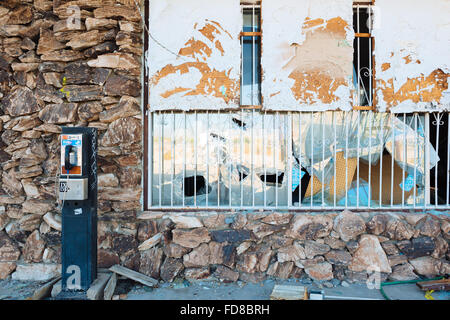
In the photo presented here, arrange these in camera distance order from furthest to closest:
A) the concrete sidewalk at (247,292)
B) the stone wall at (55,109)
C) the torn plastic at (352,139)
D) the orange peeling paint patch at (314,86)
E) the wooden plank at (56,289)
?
the torn plastic at (352,139) < the orange peeling paint patch at (314,86) < the stone wall at (55,109) < the concrete sidewalk at (247,292) < the wooden plank at (56,289)

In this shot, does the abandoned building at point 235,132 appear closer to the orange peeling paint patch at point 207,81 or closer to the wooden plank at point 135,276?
the orange peeling paint patch at point 207,81

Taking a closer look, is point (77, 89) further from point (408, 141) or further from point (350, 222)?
point (408, 141)

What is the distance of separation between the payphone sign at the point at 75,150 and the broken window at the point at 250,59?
1890 millimetres

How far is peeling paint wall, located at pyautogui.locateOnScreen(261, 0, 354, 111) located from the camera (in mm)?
3650

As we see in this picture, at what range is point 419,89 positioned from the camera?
369cm

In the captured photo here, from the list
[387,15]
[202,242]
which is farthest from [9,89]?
[387,15]

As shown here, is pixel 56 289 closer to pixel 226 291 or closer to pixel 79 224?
pixel 79 224

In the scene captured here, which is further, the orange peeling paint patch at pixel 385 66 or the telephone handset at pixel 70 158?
the orange peeling paint patch at pixel 385 66

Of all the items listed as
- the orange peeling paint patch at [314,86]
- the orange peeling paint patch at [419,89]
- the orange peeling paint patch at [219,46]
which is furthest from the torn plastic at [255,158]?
the orange peeling paint patch at [419,89]

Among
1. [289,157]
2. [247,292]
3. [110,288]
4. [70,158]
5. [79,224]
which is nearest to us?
[70,158]

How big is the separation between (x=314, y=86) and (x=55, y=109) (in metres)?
3.07

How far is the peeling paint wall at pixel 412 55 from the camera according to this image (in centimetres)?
368

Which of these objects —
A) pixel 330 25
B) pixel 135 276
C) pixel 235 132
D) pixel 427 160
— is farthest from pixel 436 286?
pixel 135 276

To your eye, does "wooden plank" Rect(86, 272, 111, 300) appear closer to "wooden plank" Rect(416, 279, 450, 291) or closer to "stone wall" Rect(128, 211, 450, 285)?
"stone wall" Rect(128, 211, 450, 285)
